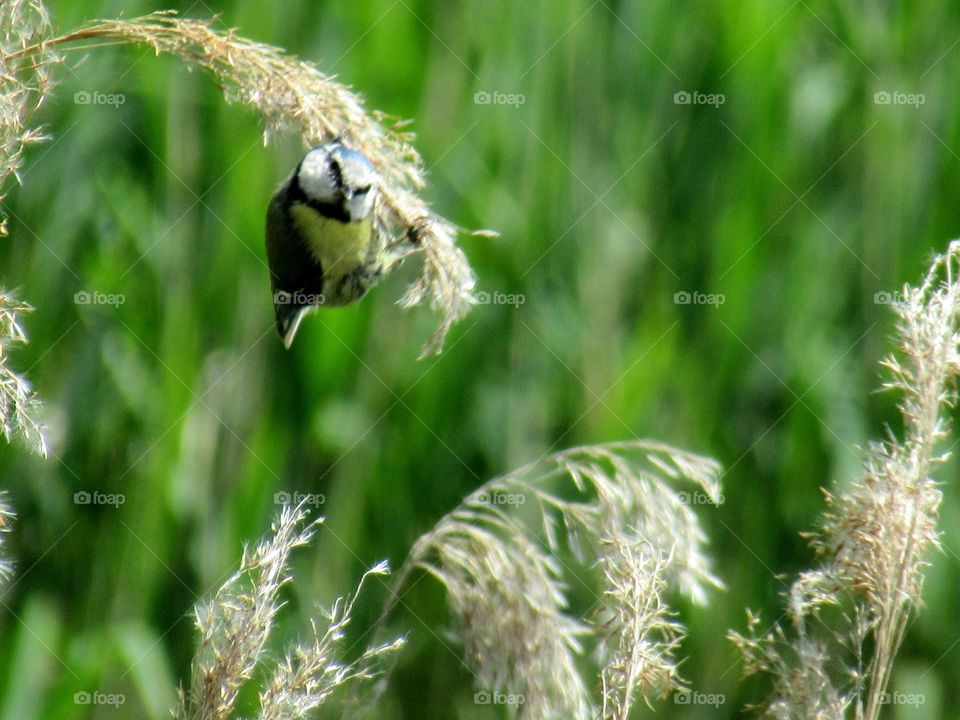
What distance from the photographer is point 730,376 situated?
1.99 meters

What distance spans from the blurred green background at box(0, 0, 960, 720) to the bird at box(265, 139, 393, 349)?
0.14 meters

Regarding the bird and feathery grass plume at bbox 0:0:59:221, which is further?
the bird

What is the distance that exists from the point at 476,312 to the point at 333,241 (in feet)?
1.25

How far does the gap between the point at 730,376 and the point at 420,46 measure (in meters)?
0.83

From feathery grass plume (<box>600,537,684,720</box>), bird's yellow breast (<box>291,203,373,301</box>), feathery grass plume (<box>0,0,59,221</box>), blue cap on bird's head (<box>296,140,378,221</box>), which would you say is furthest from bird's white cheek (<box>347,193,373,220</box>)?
feathery grass plume (<box>600,537,684,720</box>)

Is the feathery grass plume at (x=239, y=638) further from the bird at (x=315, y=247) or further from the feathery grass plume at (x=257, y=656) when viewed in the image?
the bird at (x=315, y=247)

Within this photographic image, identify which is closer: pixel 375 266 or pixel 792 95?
pixel 375 266

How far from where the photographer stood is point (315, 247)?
175 centimetres

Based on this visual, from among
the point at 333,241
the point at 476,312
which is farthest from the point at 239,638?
the point at 476,312

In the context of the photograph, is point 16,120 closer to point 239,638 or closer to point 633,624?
point 239,638

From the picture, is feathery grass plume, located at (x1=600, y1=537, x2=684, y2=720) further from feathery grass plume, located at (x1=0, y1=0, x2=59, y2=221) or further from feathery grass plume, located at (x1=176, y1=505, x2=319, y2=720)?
feathery grass plume, located at (x1=0, y1=0, x2=59, y2=221)

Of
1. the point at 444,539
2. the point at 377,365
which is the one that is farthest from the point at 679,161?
the point at 444,539

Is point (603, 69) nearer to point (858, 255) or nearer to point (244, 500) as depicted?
point (858, 255)

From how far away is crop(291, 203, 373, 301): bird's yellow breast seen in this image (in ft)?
5.53
